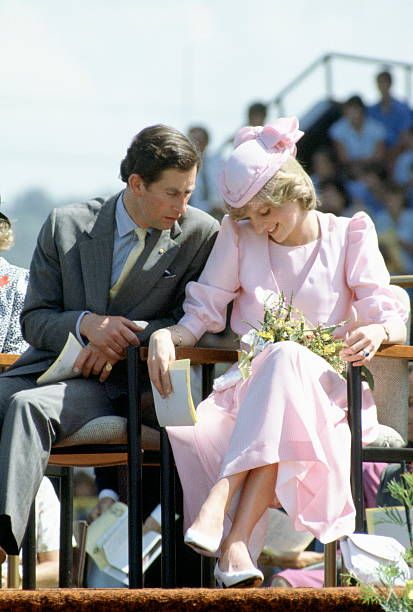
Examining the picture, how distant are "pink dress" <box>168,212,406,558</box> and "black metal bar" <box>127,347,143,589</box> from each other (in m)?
0.10

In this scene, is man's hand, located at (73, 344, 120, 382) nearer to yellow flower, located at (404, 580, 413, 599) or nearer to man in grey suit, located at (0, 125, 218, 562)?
man in grey suit, located at (0, 125, 218, 562)

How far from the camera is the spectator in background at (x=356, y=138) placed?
28.7 ft

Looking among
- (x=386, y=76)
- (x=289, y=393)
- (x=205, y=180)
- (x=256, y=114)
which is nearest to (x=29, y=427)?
(x=289, y=393)

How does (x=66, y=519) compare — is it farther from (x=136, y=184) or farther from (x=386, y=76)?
(x=386, y=76)

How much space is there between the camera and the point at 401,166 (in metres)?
8.91

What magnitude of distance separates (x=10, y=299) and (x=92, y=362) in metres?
1.21

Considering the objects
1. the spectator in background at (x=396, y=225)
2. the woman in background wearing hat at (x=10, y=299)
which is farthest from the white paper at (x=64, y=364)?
the spectator in background at (x=396, y=225)

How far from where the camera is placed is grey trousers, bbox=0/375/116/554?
11.6ft

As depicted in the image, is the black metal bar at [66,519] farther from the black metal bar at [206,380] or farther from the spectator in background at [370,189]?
the spectator in background at [370,189]

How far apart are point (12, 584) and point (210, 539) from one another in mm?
1445

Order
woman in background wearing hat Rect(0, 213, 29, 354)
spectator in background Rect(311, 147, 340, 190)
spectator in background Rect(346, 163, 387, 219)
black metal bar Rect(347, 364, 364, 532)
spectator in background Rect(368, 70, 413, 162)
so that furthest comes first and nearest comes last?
spectator in background Rect(311, 147, 340, 190) → spectator in background Rect(346, 163, 387, 219) → spectator in background Rect(368, 70, 413, 162) → woman in background wearing hat Rect(0, 213, 29, 354) → black metal bar Rect(347, 364, 364, 532)

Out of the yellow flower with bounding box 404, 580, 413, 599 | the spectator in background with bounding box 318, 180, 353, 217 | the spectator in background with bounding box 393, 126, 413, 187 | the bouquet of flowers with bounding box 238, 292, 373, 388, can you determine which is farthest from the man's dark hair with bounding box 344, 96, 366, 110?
the yellow flower with bounding box 404, 580, 413, 599

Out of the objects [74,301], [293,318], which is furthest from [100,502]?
[293,318]

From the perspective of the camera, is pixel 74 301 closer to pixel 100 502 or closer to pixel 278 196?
pixel 278 196
